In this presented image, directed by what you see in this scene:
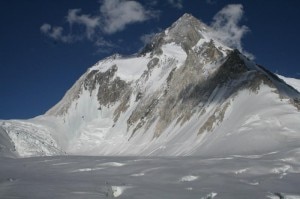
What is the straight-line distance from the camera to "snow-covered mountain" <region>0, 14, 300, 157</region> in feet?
154

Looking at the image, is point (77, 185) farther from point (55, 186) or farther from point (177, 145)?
point (177, 145)

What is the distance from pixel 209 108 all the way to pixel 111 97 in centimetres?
7326

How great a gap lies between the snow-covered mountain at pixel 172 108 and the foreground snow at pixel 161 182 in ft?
49.2

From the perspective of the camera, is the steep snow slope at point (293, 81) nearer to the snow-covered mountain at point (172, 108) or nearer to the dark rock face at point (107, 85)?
the snow-covered mountain at point (172, 108)

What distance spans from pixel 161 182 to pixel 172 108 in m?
74.2

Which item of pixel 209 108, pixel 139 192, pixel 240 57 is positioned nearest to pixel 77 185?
pixel 139 192

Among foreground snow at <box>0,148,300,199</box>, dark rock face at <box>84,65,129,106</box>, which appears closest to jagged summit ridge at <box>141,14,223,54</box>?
dark rock face at <box>84,65,129,106</box>

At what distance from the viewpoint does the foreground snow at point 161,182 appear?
11.5 metres

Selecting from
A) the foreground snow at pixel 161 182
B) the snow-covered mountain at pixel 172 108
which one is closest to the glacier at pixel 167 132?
the foreground snow at pixel 161 182

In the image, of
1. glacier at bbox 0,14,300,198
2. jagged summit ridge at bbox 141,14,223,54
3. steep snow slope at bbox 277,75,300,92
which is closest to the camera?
glacier at bbox 0,14,300,198

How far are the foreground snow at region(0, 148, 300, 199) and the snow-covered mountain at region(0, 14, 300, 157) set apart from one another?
1499cm

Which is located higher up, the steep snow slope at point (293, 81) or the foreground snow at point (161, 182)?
the steep snow slope at point (293, 81)

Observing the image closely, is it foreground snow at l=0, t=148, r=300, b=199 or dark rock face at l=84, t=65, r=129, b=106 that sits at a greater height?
dark rock face at l=84, t=65, r=129, b=106

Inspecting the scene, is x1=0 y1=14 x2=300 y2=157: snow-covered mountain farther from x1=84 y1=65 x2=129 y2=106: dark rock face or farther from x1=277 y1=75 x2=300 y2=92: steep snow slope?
x1=277 y1=75 x2=300 y2=92: steep snow slope
